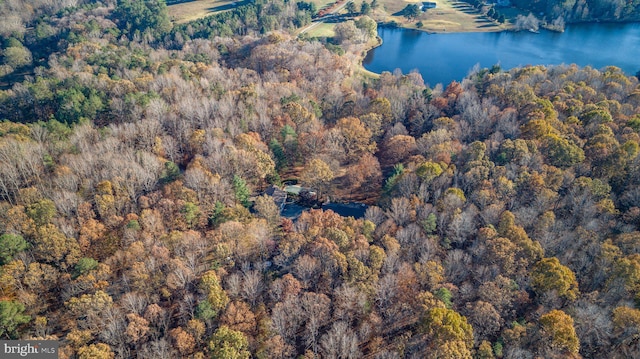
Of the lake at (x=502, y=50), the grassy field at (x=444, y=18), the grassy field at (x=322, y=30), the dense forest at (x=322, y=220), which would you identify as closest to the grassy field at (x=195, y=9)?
the grassy field at (x=322, y=30)

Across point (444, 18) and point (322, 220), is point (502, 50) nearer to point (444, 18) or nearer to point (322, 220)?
point (444, 18)

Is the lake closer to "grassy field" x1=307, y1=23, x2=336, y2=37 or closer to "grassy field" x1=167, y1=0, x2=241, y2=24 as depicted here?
"grassy field" x1=307, y1=23, x2=336, y2=37

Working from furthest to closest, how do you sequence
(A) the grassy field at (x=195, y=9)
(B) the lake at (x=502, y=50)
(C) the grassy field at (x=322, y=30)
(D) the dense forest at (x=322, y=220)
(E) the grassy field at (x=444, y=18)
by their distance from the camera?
(E) the grassy field at (x=444, y=18)
(A) the grassy field at (x=195, y=9)
(C) the grassy field at (x=322, y=30)
(B) the lake at (x=502, y=50)
(D) the dense forest at (x=322, y=220)

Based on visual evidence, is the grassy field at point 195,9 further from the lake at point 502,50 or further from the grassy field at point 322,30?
the lake at point 502,50

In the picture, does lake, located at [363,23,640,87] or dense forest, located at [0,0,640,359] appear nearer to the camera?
dense forest, located at [0,0,640,359]

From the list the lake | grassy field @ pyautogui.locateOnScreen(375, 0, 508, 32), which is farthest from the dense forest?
grassy field @ pyautogui.locateOnScreen(375, 0, 508, 32)

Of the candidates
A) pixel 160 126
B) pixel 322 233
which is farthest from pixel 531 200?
pixel 160 126
